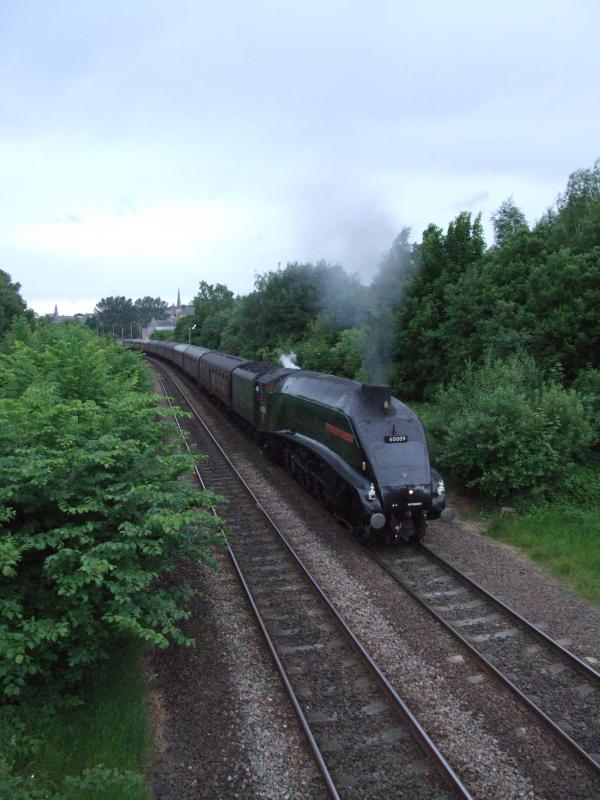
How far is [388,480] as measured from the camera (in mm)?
10711

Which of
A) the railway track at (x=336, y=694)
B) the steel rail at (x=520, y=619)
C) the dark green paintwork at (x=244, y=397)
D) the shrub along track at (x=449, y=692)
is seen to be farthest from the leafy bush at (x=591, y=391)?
the dark green paintwork at (x=244, y=397)

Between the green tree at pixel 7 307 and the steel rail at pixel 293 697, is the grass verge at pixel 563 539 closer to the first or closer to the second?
the steel rail at pixel 293 697

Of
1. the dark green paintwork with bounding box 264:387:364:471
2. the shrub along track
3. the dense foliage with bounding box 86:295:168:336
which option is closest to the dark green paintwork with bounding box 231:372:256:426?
the dark green paintwork with bounding box 264:387:364:471

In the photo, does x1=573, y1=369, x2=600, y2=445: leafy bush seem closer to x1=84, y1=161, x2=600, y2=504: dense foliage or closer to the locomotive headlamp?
x1=84, y1=161, x2=600, y2=504: dense foliage

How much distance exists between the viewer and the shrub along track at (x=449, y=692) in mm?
5449

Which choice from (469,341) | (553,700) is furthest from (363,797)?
(469,341)

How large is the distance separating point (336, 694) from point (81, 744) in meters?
2.79

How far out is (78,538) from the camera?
641 centimetres

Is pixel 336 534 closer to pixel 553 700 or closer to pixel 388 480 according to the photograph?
pixel 388 480

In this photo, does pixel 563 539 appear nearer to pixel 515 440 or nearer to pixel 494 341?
pixel 515 440

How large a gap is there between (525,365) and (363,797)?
12.7 meters

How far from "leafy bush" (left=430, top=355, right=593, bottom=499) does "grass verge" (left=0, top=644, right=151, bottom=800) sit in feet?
30.1

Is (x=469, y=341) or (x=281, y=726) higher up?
(x=469, y=341)

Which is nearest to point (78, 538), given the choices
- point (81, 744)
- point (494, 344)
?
point (81, 744)
